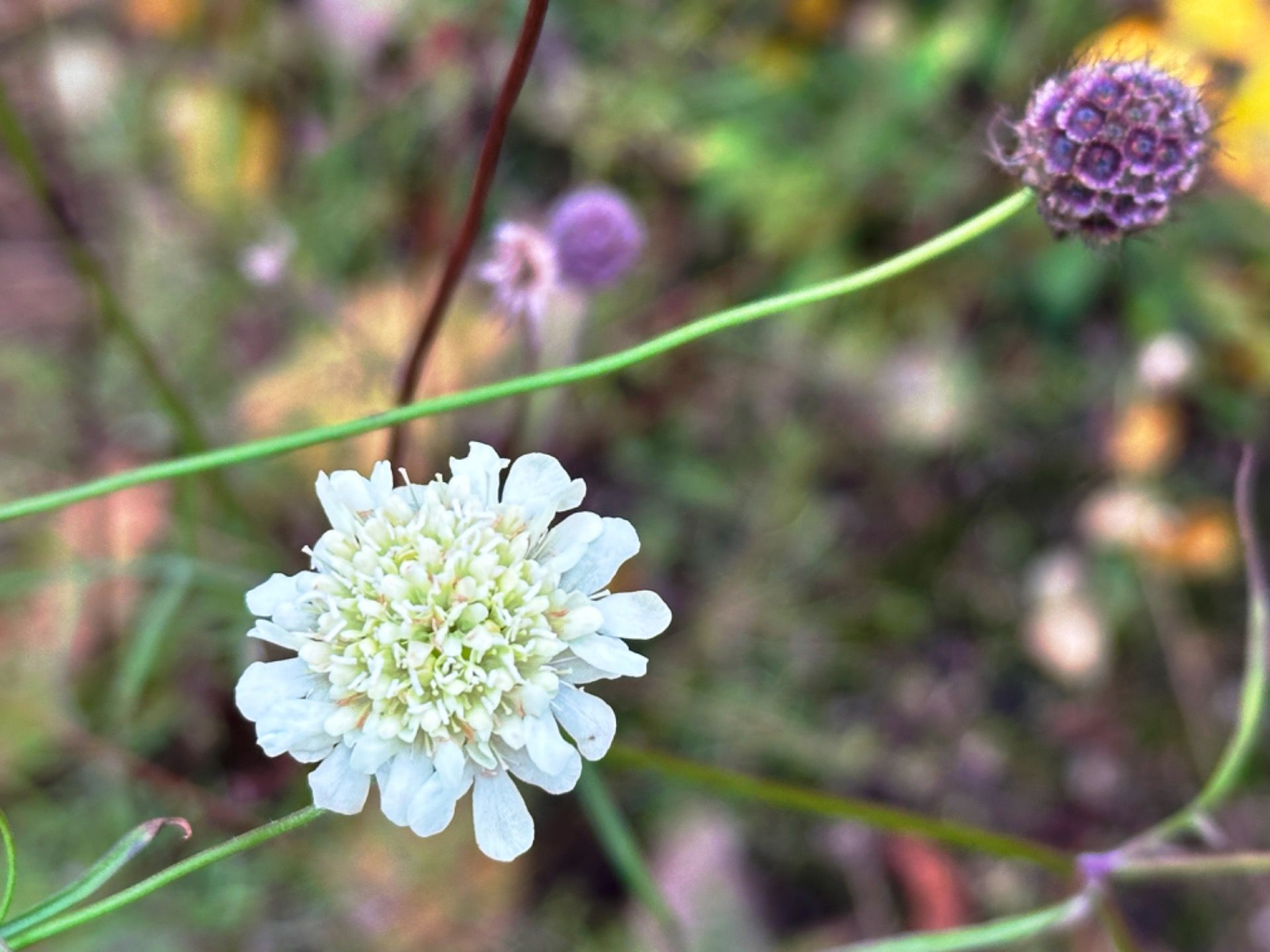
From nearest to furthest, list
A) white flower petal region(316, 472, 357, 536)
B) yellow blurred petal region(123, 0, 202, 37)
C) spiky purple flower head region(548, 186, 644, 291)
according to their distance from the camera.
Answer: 1. white flower petal region(316, 472, 357, 536)
2. spiky purple flower head region(548, 186, 644, 291)
3. yellow blurred petal region(123, 0, 202, 37)

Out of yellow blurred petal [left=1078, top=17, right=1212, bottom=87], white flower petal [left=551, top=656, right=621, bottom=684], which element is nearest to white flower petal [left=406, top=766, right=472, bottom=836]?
white flower petal [left=551, top=656, right=621, bottom=684]

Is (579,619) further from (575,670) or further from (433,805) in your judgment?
(433,805)

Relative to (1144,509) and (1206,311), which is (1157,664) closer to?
(1144,509)

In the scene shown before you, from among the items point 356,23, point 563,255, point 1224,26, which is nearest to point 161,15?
point 356,23

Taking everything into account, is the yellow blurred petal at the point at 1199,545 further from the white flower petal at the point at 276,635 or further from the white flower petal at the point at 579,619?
the white flower petal at the point at 276,635

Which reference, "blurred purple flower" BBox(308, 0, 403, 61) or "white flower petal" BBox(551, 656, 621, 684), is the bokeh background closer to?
"blurred purple flower" BBox(308, 0, 403, 61)

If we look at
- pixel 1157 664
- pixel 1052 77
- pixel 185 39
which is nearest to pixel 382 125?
pixel 185 39
